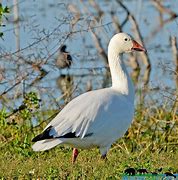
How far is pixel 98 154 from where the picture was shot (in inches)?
332

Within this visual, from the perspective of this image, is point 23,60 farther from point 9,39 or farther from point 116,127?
point 9,39

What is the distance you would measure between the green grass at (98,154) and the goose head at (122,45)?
101 centimetres

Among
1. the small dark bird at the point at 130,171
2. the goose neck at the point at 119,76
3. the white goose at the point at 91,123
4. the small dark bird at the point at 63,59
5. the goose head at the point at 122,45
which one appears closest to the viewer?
the small dark bird at the point at 130,171

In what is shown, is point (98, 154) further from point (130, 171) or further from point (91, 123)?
point (130, 171)

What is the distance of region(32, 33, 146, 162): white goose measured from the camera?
755cm

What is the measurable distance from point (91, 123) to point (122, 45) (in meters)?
1.27

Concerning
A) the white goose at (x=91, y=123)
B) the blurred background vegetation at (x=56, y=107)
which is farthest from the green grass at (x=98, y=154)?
the white goose at (x=91, y=123)

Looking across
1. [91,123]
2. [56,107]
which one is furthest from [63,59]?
[91,123]

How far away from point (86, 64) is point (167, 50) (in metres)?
4.01

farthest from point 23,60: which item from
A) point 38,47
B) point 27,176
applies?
point 27,176

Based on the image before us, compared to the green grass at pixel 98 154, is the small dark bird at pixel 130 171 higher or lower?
higher

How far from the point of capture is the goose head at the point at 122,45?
8.63 metres

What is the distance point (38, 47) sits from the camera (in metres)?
9.26

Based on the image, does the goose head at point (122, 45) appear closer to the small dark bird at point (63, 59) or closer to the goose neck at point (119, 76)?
the goose neck at point (119, 76)
